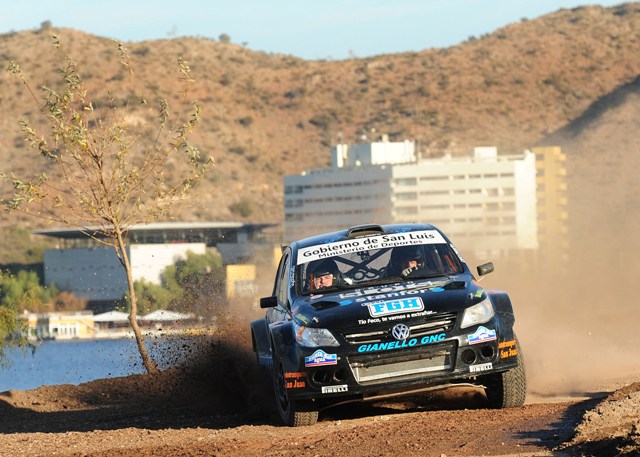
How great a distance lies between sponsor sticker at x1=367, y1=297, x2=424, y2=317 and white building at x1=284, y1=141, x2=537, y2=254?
117108mm

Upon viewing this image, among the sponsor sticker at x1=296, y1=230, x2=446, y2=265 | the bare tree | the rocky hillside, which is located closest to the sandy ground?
the sponsor sticker at x1=296, y1=230, x2=446, y2=265

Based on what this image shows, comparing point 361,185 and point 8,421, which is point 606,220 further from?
point 8,421

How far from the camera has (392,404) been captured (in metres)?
14.4

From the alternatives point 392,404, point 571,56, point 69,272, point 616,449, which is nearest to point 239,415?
point 392,404

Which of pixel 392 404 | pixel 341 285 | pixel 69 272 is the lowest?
pixel 69 272

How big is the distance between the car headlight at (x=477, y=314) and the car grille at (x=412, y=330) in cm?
16

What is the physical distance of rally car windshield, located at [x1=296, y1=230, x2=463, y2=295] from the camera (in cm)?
1358

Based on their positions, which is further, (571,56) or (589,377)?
(571,56)

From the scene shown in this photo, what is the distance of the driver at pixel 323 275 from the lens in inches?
534

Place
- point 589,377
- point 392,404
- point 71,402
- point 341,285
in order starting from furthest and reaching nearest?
point 71,402 → point 589,377 → point 392,404 → point 341,285

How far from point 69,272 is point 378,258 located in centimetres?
10269

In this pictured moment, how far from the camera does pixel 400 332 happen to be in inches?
479

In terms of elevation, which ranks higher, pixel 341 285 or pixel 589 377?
pixel 341 285

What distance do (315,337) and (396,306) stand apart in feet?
2.40
